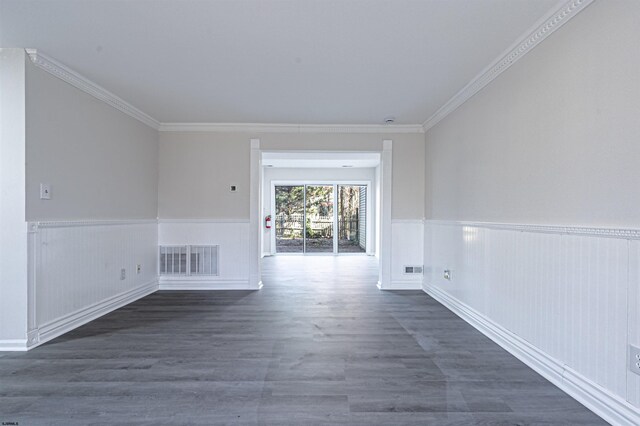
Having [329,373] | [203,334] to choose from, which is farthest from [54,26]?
[329,373]

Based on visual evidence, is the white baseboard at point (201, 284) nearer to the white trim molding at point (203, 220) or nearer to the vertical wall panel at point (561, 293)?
the white trim molding at point (203, 220)

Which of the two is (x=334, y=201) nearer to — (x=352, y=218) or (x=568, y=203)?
(x=352, y=218)

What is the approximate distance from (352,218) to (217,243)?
4962mm

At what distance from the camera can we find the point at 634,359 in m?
1.67

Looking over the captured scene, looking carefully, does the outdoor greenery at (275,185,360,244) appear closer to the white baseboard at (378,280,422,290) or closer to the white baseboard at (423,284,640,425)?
the white baseboard at (378,280,422,290)

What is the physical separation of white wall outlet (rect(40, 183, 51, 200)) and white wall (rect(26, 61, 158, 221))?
3 cm

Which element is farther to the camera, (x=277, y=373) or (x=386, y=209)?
(x=386, y=209)

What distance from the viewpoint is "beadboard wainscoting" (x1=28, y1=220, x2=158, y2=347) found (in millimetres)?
2814

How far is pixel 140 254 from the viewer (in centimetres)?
448

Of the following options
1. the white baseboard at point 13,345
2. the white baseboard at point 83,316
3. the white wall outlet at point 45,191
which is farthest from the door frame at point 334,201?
the white baseboard at point 13,345

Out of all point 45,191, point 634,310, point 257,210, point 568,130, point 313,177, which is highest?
point 313,177

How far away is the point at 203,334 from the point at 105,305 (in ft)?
4.73

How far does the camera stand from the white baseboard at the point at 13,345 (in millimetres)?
2688

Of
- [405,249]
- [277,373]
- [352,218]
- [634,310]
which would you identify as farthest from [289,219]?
[634,310]
